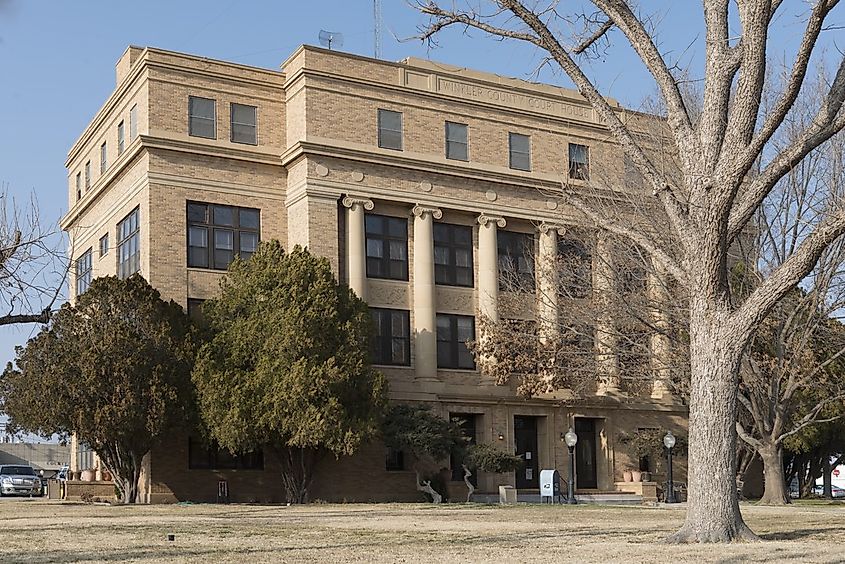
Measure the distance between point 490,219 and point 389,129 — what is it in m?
5.07

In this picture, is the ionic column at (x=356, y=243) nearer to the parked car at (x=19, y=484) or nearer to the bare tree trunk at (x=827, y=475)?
the parked car at (x=19, y=484)

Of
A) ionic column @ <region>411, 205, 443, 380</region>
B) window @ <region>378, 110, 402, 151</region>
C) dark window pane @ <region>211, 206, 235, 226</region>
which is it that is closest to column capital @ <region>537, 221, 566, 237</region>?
ionic column @ <region>411, 205, 443, 380</region>

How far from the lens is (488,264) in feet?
141

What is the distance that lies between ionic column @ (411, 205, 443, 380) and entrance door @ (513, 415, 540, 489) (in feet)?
15.6

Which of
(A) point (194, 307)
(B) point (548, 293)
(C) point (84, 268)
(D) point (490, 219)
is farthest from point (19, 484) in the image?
(B) point (548, 293)

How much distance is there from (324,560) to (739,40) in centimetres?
922

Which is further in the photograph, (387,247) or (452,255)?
(452,255)

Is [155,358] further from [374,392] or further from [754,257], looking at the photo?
[754,257]

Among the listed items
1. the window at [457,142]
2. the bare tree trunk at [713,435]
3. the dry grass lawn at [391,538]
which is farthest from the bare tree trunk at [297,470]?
the bare tree trunk at [713,435]

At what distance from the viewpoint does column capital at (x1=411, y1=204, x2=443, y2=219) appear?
41.7 meters

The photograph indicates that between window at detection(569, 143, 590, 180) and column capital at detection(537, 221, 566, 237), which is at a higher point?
window at detection(569, 143, 590, 180)

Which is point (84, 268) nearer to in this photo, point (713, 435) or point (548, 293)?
point (548, 293)

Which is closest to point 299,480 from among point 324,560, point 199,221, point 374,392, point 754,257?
point 374,392

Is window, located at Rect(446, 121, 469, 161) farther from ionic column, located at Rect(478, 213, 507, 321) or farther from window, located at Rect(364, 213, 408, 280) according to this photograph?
window, located at Rect(364, 213, 408, 280)
